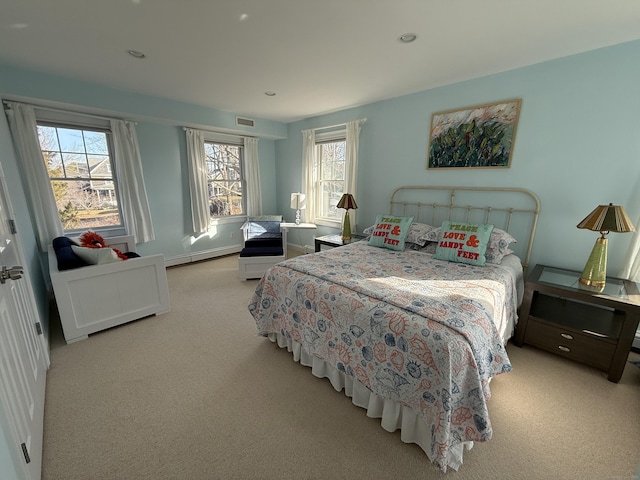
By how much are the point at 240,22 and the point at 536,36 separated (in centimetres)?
217

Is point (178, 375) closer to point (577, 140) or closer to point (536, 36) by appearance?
point (536, 36)

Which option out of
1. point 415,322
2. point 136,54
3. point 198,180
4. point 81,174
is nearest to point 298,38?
point 136,54

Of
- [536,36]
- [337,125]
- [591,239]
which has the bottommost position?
[591,239]

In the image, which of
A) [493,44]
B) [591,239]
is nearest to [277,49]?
[493,44]

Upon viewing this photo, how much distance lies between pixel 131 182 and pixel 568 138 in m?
4.91

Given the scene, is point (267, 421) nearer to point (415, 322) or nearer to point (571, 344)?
point (415, 322)

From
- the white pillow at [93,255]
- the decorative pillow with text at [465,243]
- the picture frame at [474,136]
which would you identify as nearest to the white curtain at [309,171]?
the picture frame at [474,136]

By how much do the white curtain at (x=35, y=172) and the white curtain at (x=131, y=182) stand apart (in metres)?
0.69

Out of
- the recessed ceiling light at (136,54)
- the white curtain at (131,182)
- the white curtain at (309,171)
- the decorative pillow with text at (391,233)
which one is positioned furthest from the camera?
the white curtain at (309,171)

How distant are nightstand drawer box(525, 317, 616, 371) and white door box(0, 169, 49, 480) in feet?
10.3

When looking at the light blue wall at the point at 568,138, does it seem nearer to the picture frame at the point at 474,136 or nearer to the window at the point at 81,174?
the picture frame at the point at 474,136

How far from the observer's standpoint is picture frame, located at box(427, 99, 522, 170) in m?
2.61

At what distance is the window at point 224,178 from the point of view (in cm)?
443

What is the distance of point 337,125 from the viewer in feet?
13.1
